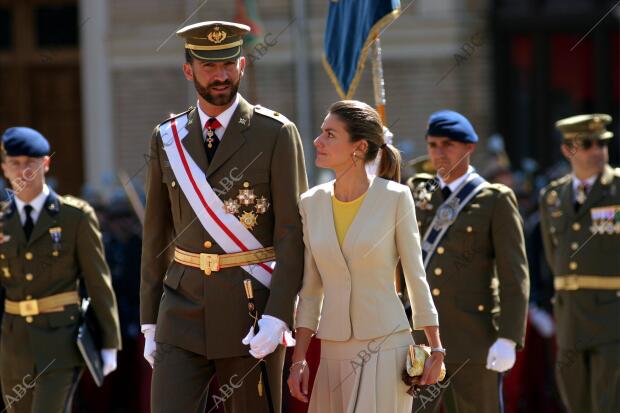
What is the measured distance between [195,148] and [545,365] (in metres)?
5.65

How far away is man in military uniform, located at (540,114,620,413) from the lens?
7992mm

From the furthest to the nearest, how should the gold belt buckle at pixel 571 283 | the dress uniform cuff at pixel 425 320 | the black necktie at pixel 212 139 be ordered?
the gold belt buckle at pixel 571 283 → the black necktie at pixel 212 139 → the dress uniform cuff at pixel 425 320

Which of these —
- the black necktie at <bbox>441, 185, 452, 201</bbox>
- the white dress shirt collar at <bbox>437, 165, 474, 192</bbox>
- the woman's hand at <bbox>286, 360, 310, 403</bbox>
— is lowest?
the woman's hand at <bbox>286, 360, 310, 403</bbox>

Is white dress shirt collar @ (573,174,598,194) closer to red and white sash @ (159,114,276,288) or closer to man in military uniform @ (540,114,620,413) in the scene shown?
man in military uniform @ (540,114,620,413)

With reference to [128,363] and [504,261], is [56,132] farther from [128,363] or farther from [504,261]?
[504,261]

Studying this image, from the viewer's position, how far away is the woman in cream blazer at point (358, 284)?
17.6ft

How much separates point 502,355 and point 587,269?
1692mm

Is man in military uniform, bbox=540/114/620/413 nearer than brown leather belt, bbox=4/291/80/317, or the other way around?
brown leather belt, bbox=4/291/80/317

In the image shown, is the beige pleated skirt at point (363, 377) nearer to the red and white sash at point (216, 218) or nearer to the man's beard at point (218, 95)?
the red and white sash at point (216, 218)

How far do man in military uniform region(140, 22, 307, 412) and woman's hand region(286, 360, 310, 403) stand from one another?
18 centimetres

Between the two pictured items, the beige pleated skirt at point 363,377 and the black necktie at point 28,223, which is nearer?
the beige pleated skirt at point 363,377

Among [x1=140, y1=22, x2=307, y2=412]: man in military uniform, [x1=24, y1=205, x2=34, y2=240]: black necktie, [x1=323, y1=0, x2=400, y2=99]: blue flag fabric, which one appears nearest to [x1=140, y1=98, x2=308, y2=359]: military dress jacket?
[x1=140, y1=22, x2=307, y2=412]: man in military uniform

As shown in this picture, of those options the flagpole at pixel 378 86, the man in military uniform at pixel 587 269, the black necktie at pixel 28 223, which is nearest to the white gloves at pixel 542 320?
the man in military uniform at pixel 587 269

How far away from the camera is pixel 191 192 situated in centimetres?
573
